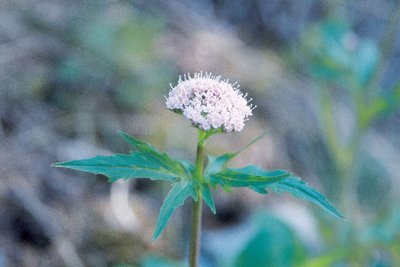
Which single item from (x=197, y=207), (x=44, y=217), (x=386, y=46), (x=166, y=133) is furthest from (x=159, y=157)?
(x=166, y=133)

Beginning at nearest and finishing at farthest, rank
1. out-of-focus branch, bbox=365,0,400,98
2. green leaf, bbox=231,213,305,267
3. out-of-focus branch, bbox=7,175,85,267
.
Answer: out-of-focus branch, bbox=7,175,85,267, green leaf, bbox=231,213,305,267, out-of-focus branch, bbox=365,0,400,98

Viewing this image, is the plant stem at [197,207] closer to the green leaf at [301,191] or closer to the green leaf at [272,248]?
the green leaf at [301,191]

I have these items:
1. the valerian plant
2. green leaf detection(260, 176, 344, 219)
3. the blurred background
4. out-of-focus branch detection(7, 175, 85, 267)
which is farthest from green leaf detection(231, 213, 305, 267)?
green leaf detection(260, 176, 344, 219)

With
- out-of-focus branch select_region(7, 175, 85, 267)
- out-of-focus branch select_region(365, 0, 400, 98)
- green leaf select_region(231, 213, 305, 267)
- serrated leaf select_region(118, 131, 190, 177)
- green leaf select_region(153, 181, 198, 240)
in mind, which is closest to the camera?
green leaf select_region(153, 181, 198, 240)

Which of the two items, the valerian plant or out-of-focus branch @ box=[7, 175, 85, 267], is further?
out-of-focus branch @ box=[7, 175, 85, 267]

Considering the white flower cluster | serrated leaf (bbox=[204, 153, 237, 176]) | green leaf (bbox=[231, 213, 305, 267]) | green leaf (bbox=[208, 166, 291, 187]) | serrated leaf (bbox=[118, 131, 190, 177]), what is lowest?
green leaf (bbox=[208, 166, 291, 187])

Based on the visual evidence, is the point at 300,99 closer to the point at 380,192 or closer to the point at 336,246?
the point at 380,192

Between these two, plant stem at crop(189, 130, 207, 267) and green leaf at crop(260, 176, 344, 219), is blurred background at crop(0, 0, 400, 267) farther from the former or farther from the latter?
green leaf at crop(260, 176, 344, 219)

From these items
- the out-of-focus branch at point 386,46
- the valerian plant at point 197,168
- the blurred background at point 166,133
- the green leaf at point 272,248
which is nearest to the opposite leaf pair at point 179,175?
the valerian plant at point 197,168
